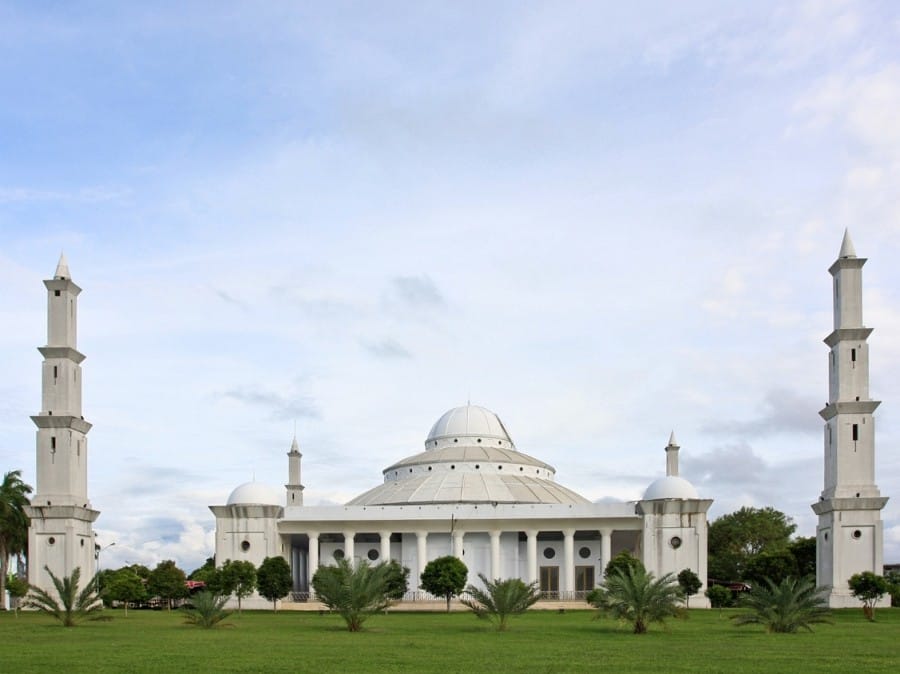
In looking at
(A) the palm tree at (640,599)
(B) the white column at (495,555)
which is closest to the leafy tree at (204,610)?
(A) the palm tree at (640,599)

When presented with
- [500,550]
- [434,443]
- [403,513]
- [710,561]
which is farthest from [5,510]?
[710,561]

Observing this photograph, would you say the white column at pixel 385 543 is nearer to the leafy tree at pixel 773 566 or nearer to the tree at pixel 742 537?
the leafy tree at pixel 773 566

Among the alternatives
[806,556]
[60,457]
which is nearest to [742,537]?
[806,556]

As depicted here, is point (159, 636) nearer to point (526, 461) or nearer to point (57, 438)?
point (57, 438)

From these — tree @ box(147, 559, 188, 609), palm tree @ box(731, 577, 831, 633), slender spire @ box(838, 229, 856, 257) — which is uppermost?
slender spire @ box(838, 229, 856, 257)

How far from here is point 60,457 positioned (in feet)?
186

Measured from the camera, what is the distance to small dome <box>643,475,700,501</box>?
6475cm

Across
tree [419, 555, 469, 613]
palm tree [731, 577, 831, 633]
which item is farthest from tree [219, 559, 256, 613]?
palm tree [731, 577, 831, 633]

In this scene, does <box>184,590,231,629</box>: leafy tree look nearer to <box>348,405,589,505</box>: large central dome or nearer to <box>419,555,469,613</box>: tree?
<box>419,555,469,613</box>: tree

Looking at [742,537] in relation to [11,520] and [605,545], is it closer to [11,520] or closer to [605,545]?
[605,545]

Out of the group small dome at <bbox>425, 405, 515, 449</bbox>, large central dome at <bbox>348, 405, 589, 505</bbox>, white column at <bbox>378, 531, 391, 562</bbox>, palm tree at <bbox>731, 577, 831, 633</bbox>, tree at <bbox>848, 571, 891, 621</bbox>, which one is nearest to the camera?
palm tree at <bbox>731, 577, 831, 633</bbox>

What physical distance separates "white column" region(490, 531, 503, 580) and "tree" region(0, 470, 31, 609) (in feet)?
90.7

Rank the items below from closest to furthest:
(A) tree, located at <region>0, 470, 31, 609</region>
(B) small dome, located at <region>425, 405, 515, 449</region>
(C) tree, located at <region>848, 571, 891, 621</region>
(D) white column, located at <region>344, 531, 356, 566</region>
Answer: (C) tree, located at <region>848, 571, 891, 621</region>, (A) tree, located at <region>0, 470, 31, 609</region>, (D) white column, located at <region>344, 531, 356, 566</region>, (B) small dome, located at <region>425, 405, 515, 449</region>

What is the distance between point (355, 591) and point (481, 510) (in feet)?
112
